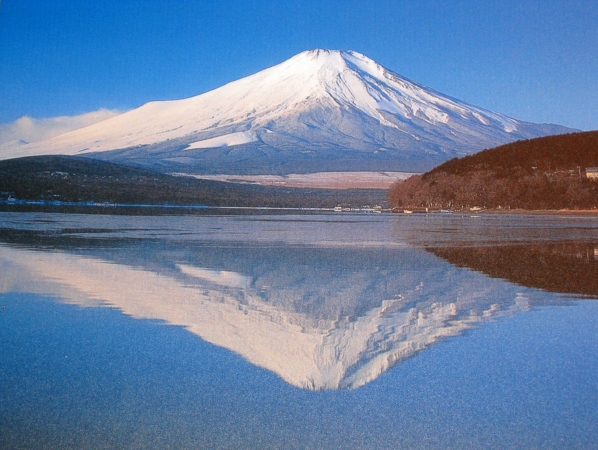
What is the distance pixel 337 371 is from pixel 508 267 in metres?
6.63

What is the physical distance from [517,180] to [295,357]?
51172 mm

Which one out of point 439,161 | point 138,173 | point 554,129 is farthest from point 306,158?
point 554,129

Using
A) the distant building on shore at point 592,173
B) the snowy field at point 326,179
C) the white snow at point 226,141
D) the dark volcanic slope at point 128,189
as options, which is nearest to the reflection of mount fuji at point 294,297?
the distant building on shore at point 592,173

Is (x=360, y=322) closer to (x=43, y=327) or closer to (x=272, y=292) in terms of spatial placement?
(x=272, y=292)

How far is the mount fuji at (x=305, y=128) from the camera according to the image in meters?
116

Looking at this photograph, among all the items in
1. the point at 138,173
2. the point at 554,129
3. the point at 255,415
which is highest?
the point at 554,129

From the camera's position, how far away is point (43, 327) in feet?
19.1

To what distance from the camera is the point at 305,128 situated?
13362 centimetres

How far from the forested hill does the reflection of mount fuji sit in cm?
4073

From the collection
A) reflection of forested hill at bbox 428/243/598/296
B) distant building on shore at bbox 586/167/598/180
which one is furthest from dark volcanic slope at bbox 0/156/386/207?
reflection of forested hill at bbox 428/243/598/296

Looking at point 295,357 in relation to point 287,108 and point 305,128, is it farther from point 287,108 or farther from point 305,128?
point 287,108

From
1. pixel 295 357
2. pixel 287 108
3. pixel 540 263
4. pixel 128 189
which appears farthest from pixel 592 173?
pixel 287 108

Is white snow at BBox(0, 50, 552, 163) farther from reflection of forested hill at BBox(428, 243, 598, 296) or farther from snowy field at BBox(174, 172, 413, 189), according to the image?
reflection of forested hill at BBox(428, 243, 598, 296)

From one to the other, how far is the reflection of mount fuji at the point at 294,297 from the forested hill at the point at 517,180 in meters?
40.7
